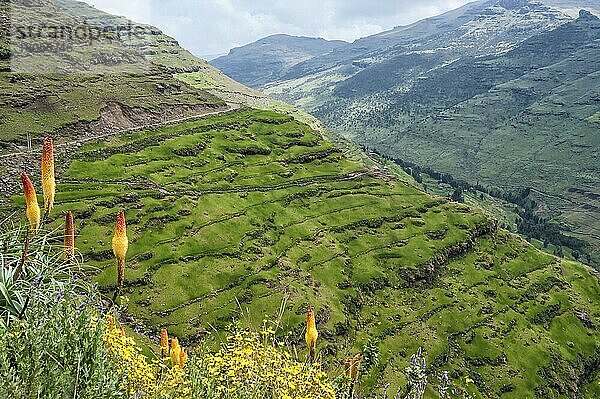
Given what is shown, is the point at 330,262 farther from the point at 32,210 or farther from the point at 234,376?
the point at 32,210

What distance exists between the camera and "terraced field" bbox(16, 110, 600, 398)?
3932 inches

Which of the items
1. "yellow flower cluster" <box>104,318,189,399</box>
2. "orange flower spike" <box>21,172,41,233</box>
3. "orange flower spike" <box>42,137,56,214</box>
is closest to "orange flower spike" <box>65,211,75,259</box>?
"orange flower spike" <box>42,137,56,214</box>

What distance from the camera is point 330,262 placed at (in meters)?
120

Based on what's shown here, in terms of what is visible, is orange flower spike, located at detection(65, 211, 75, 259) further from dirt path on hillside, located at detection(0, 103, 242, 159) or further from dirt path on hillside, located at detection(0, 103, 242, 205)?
dirt path on hillside, located at detection(0, 103, 242, 159)

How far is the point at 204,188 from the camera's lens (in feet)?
436

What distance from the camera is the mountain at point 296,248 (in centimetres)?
9981

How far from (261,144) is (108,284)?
283 feet

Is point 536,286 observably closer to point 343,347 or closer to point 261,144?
point 343,347

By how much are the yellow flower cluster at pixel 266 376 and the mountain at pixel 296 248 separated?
65.6 meters

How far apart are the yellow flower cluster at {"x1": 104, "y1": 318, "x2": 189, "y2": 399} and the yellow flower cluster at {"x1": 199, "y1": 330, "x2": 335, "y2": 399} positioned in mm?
1180

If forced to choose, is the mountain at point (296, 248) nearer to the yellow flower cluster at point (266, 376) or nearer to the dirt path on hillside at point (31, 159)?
the dirt path on hillside at point (31, 159)

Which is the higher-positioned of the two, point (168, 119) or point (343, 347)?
point (168, 119)

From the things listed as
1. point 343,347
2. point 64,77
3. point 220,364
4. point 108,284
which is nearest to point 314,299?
point 343,347

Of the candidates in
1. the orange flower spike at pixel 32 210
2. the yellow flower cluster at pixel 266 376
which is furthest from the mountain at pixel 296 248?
the orange flower spike at pixel 32 210
